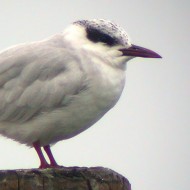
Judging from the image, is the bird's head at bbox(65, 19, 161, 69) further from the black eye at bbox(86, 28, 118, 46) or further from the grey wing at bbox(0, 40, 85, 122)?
the grey wing at bbox(0, 40, 85, 122)

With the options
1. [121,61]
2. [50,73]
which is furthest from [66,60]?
[121,61]

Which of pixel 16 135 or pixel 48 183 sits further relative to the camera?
pixel 16 135

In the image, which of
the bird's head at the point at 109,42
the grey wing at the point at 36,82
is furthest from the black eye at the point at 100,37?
the grey wing at the point at 36,82

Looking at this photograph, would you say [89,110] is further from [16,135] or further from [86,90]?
[16,135]

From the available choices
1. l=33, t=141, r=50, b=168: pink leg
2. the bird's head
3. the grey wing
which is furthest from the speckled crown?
l=33, t=141, r=50, b=168: pink leg

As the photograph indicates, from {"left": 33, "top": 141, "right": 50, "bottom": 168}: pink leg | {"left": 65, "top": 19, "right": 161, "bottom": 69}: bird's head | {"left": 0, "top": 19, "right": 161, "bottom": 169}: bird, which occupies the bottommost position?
{"left": 33, "top": 141, "right": 50, "bottom": 168}: pink leg
